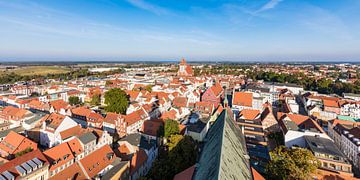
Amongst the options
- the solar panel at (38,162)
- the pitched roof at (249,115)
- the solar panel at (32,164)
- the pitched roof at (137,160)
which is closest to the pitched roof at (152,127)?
the pitched roof at (137,160)

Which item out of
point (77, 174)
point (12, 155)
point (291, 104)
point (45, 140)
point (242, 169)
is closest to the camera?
point (242, 169)

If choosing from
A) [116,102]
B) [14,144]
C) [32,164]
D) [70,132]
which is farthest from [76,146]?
[116,102]

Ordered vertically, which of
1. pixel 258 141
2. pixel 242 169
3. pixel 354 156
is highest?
pixel 242 169

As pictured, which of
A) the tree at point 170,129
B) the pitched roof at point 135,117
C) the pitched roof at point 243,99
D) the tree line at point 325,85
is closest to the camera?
the tree at point 170,129

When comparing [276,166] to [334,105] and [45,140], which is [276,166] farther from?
[334,105]

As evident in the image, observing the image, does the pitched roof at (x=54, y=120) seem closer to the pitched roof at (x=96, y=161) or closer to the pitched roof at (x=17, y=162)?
the pitched roof at (x=17, y=162)

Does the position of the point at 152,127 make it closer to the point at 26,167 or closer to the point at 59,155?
the point at 59,155

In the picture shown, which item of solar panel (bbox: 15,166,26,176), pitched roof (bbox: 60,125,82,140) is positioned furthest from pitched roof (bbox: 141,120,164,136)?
solar panel (bbox: 15,166,26,176)

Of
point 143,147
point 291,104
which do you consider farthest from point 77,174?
point 291,104

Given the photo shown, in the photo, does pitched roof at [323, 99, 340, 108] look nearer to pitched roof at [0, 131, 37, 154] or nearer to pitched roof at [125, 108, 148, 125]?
pitched roof at [125, 108, 148, 125]
